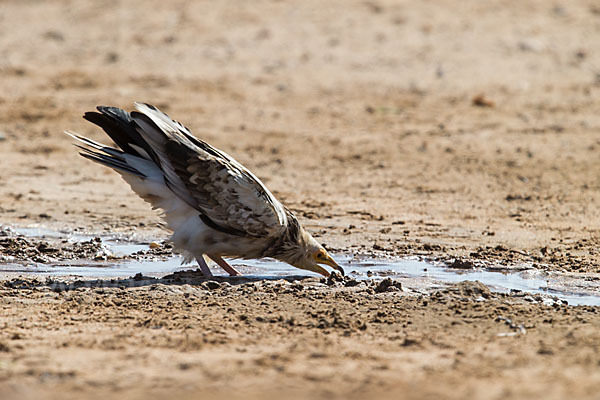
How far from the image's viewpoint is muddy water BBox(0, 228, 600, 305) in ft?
21.5

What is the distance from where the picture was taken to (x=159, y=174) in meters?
6.60

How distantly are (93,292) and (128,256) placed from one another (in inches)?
50.4

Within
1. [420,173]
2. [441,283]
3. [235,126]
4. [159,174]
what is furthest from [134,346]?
[235,126]

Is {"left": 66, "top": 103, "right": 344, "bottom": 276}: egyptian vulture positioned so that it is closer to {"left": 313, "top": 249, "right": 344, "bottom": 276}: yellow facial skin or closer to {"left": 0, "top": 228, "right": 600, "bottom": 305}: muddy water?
{"left": 313, "top": 249, "right": 344, "bottom": 276}: yellow facial skin

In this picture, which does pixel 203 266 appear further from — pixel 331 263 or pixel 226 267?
pixel 331 263

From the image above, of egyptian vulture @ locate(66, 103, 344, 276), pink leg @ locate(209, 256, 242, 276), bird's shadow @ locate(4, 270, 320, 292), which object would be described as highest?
egyptian vulture @ locate(66, 103, 344, 276)

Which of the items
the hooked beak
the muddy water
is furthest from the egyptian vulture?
the muddy water

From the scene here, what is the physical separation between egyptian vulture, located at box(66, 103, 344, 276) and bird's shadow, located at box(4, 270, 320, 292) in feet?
0.42

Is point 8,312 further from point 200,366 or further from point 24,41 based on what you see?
point 24,41

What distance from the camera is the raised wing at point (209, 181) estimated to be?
20.9 ft

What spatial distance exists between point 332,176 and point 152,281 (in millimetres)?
4043

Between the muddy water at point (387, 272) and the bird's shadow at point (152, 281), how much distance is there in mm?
186

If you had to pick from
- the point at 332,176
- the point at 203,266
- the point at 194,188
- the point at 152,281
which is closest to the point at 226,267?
the point at 203,266

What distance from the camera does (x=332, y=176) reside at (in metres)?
10.3
